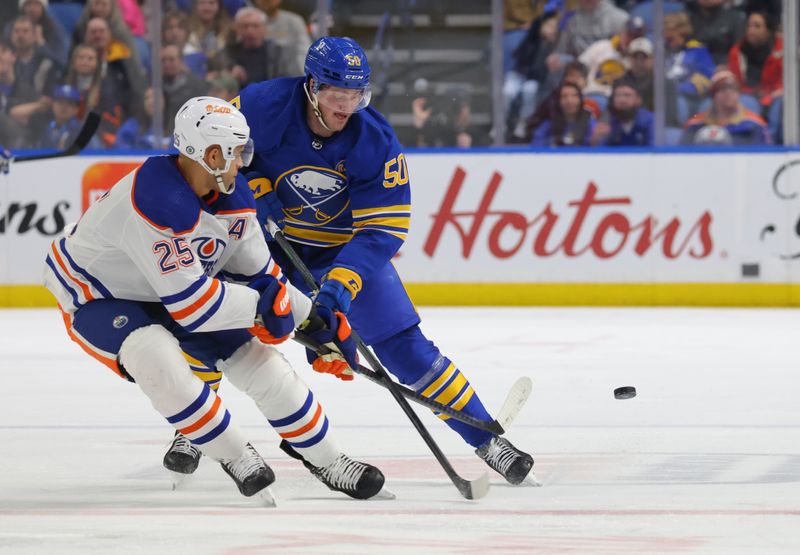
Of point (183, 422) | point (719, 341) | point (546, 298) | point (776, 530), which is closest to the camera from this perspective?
point (776, 530)

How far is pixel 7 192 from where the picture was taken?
7645 mm

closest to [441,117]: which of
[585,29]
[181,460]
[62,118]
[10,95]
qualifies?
[585,29]

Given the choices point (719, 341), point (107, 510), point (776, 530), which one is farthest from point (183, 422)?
point (719, 341)

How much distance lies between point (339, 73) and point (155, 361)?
79cm

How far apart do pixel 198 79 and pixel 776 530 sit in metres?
→ 5.73

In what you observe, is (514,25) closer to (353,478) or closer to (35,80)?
(35,80)

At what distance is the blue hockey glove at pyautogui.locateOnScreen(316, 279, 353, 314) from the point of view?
315 centimetres

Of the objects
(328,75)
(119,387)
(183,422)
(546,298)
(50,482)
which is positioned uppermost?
(328,75)

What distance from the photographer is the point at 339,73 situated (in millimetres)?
3215

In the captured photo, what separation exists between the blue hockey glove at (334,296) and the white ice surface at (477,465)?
40cm

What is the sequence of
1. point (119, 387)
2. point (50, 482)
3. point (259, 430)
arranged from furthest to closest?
point (119, 387) → point (259, 430) → point (50, 482)

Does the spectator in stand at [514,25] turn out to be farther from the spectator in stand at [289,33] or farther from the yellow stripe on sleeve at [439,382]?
the yellow stripe on sleeve at [439,382]

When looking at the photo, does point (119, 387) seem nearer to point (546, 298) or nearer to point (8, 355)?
point (8, 355)

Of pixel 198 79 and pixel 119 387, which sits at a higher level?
pixel 198 79
